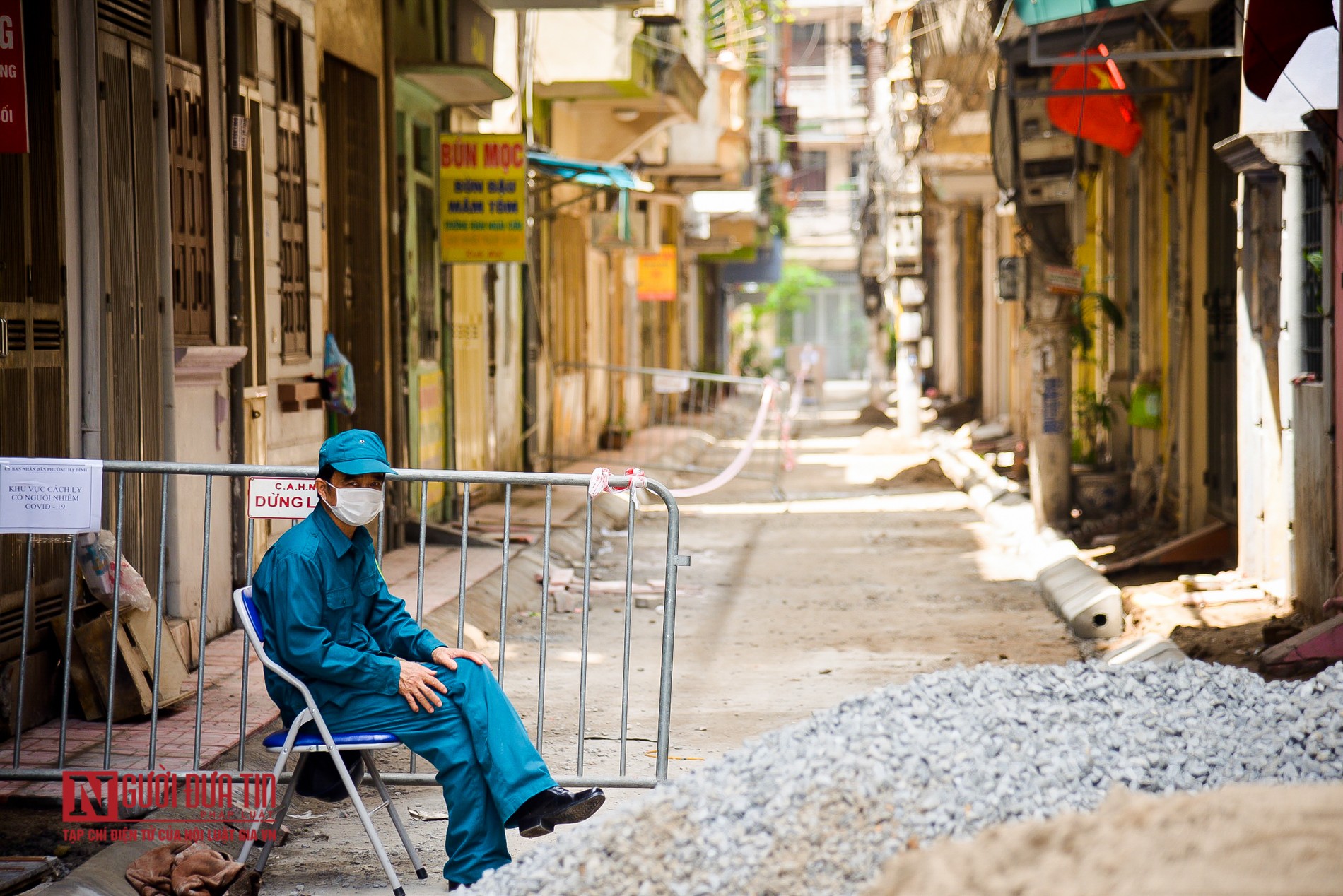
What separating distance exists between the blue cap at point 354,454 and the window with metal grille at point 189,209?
3.19m

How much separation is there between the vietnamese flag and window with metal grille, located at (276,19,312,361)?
6.13 m

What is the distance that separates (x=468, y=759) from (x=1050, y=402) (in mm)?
9592

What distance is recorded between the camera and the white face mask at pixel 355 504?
4828 mm

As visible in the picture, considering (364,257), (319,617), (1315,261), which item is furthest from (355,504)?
(364,257)

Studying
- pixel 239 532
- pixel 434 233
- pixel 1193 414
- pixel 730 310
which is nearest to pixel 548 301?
pixel 434 233

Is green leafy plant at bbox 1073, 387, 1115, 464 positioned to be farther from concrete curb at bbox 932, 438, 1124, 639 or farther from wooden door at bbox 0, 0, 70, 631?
wooden door at bbox 0, 0, 70, 631

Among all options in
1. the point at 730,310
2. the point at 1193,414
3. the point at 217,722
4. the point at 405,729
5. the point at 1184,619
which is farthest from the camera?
the point at 730,310

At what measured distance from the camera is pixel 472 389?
1493cm

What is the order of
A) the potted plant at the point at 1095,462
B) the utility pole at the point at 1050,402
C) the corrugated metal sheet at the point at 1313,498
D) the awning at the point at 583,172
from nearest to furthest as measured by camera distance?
the corrugated metal sheet at the point at 1313,498, the utility pole at the point at 1050,402, the potted plant at the point at 1095,462, the awning at the point at 583,172

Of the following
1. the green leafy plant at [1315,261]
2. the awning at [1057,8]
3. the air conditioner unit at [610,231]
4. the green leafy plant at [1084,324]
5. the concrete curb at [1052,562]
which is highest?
the awning at [1057,8]

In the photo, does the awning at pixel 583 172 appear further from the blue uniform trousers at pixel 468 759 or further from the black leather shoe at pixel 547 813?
the black leather shoe at pixel 547 813

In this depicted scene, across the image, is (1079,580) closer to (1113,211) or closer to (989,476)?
(1113,211)

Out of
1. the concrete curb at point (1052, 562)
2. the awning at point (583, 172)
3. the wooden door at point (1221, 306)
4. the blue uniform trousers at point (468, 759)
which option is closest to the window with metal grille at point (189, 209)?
the blue uniform trousers at point (468, 759)

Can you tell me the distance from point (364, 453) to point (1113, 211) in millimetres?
12281
